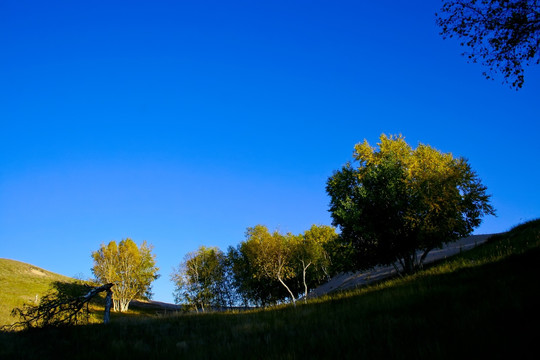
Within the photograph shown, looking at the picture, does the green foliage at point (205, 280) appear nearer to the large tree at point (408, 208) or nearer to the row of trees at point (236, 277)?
the row of trees at point (236, 277)

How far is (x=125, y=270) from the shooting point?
63406 millimetres

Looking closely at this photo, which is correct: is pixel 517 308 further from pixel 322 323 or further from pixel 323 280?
pixel 323 280

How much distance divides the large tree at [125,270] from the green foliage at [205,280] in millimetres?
10190

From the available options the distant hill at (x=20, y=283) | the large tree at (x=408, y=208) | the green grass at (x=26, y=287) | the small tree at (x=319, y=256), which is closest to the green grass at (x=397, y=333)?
the large tree at (x=408, y=208)

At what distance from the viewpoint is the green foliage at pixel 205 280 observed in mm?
61594

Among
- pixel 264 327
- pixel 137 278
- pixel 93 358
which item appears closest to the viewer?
pixel 93 358

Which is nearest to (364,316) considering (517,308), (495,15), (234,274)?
(517,308)

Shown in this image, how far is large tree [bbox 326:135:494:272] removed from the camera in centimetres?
2661

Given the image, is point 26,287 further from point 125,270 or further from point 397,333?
point 397,333

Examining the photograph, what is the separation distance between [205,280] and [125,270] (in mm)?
15808

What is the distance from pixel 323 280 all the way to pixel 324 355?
2756 inches

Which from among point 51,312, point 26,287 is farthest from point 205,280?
point 51,312

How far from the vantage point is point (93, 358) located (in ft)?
23.4

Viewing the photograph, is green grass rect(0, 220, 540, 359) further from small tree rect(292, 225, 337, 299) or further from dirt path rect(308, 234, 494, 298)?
small tree rect(292, 225, 337, 299)
